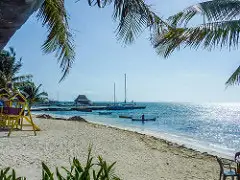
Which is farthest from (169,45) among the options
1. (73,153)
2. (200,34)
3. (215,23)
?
(73,153)

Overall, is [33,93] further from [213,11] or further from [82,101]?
[82,101]

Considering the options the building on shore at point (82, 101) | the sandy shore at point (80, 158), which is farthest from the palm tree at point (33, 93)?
the building on shore at point (82, 101)

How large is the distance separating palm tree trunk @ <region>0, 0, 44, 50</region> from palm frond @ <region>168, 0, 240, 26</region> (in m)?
4.89

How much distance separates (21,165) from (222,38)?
510cm

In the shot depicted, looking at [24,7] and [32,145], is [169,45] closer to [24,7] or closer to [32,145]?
[24,7]

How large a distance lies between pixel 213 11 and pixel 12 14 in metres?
5.34

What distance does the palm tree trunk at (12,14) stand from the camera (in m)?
1.42

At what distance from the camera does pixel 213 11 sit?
19.8 feet

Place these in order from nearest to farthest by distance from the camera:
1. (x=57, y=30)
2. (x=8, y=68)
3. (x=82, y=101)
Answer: (x=57, y=30) < (x=8, y=68) < (x=82, y=101)

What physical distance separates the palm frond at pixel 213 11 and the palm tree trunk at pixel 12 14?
16.0 feet

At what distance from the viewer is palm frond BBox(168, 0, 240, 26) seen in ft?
19.7

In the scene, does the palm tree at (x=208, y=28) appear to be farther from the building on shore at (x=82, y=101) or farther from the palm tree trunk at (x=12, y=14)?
the building on shore at (x=82, y=101)

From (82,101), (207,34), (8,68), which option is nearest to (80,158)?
(207,34)

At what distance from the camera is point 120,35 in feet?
11.2
